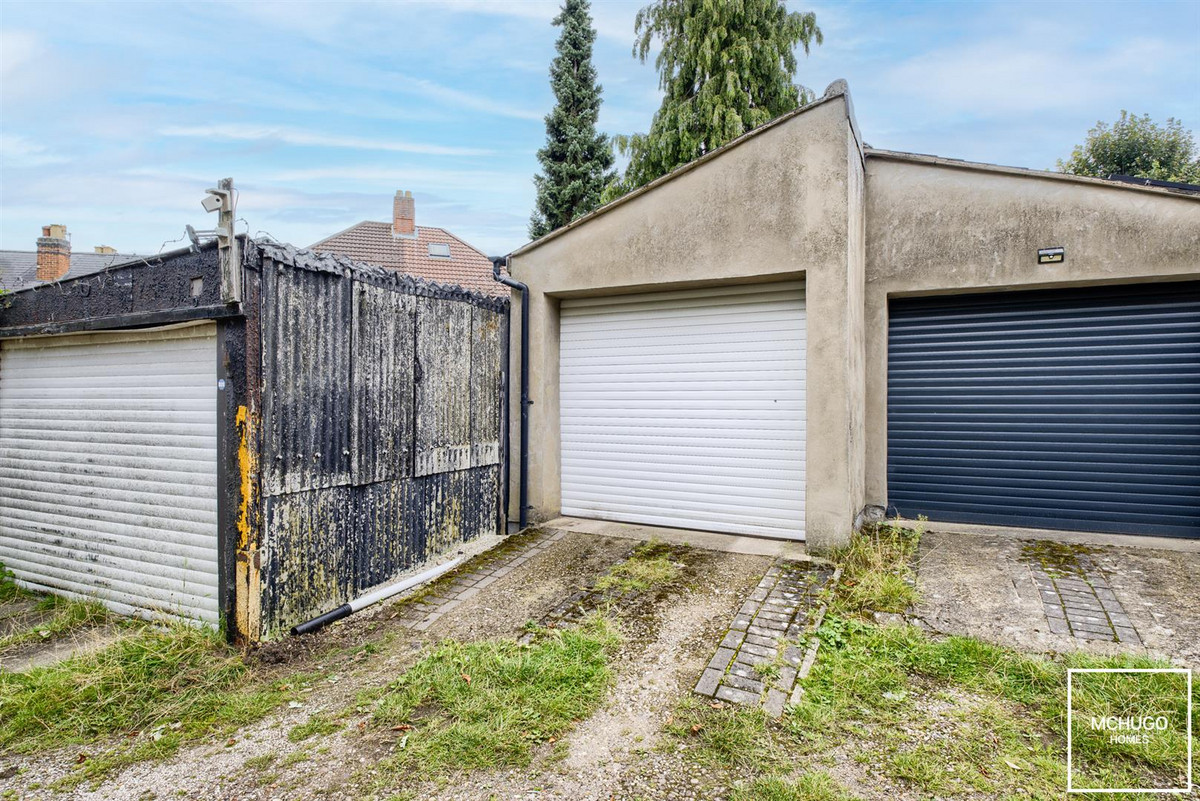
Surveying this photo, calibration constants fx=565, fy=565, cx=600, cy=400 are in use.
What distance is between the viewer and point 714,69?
13891 millimetres

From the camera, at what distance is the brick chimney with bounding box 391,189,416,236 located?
19.8 metres

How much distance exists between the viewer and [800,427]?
577cm

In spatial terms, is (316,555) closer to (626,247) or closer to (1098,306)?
(626,247)

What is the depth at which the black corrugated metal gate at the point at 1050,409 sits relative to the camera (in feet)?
18.4

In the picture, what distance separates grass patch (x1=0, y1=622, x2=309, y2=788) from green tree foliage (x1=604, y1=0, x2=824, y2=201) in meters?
13.5

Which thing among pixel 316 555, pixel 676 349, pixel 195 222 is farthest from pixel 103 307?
pixel 676 349

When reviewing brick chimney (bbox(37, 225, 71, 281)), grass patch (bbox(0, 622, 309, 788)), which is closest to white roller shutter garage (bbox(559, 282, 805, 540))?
grass patch (bbox(0, 622, 309, 788))

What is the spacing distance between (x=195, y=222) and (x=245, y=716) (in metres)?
3.21

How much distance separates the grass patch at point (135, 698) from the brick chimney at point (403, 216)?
18.0 metres

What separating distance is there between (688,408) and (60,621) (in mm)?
5914

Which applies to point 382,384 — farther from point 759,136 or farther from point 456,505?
point 759,136

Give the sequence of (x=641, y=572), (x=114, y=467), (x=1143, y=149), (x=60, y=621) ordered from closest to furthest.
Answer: (x=60, y=621) → (x=114, y=467) → (x=641, y=572) → (x=1143, y=149)

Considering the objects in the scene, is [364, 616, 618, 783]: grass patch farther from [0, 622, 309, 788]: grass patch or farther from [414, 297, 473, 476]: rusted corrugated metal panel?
[414, 297, 473, 476]: rusted corrugated metal panel

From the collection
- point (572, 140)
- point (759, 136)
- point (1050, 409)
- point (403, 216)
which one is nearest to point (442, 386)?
point (759, 136)
